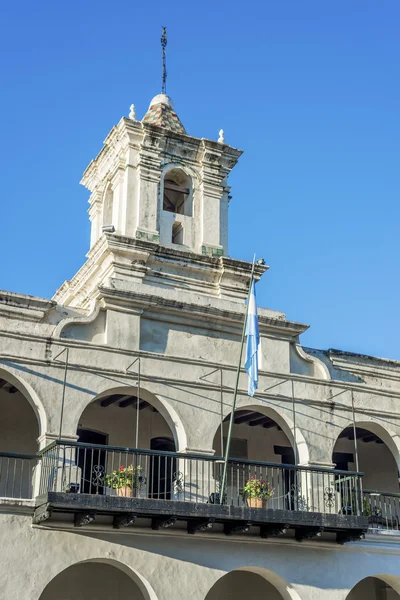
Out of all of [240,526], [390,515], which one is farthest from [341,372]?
[240,526]

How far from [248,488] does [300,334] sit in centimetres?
469

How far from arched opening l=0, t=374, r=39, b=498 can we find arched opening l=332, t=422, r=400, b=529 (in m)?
8.00

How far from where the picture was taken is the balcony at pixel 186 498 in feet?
55.1

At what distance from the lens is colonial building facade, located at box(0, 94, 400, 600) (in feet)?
56.9

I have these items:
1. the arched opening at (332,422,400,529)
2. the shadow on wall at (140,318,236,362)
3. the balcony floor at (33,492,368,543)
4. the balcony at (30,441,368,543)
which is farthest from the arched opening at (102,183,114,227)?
the balcony floor at (33,492,368,543)

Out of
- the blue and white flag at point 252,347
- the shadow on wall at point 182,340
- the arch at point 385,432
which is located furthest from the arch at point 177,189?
the arch at point 385,432

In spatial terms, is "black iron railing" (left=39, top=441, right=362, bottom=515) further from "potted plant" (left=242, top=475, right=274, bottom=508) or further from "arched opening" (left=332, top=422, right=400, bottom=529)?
"arched opening" (left=332, top=422, right=400, bottom=529)

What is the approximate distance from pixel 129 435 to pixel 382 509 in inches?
262

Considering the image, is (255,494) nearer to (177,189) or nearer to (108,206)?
(177,189)

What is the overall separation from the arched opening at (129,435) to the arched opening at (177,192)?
5.98 meters

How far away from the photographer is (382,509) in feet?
72.4

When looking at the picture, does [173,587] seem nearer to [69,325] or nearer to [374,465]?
[69,325]

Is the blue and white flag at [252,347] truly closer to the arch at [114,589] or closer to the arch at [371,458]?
the arch at [114,589]

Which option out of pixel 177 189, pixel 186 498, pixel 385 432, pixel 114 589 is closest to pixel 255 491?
pixel 186 498
